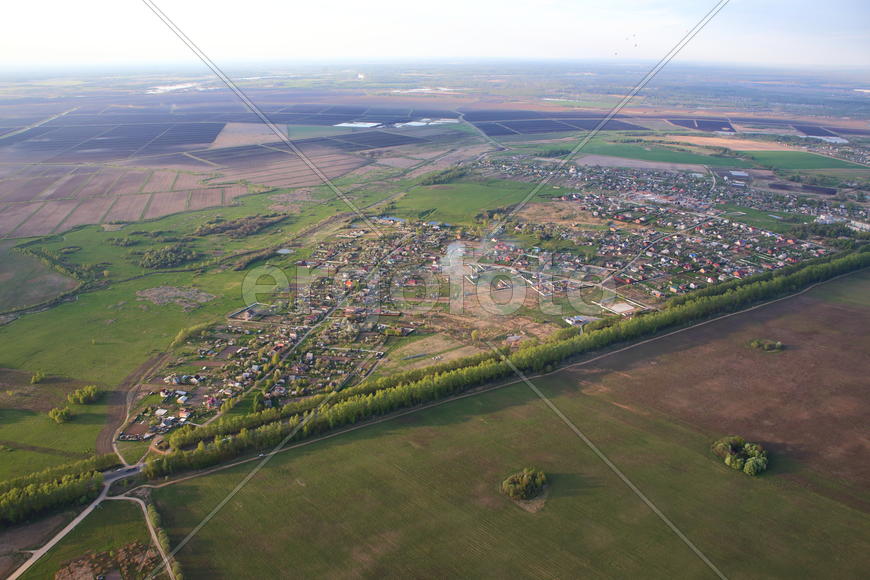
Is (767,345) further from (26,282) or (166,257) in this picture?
(26,282)

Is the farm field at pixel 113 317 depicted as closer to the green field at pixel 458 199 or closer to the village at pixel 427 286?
the village at pixel 427 286

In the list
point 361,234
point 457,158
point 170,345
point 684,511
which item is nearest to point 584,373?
point 684,511

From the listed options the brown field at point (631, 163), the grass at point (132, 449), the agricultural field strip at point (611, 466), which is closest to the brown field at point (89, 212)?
Answer: the grass at point (132, 449)

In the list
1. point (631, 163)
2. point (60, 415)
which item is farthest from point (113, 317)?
point (631, 163)

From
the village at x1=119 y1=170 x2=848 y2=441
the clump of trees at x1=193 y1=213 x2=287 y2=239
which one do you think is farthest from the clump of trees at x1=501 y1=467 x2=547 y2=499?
the clump of trees at x1=193 y1=213 x2=287 y2=239

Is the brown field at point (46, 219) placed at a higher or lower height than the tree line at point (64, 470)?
higher

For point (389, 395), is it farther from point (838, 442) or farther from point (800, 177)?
point (800, 177)
